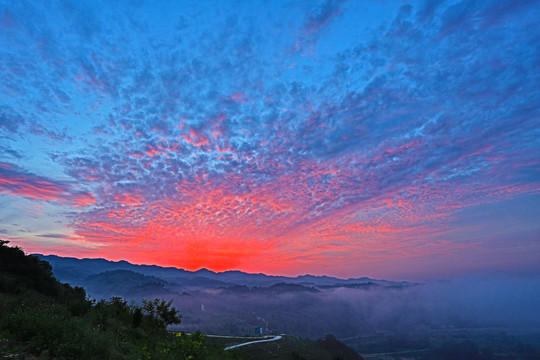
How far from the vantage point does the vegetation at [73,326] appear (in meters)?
12.5

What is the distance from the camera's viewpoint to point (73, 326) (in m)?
14.5

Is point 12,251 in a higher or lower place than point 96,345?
higher

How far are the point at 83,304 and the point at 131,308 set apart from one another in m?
5.98

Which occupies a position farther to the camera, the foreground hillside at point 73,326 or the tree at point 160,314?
the tree at point 160,314

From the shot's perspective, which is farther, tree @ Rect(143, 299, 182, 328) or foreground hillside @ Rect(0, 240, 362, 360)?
tree @ Rect(143, 299, 182, 328)

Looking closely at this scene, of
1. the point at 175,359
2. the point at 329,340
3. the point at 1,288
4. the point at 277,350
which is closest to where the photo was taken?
the point at 175,359

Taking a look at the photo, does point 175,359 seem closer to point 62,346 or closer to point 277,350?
point 62,346

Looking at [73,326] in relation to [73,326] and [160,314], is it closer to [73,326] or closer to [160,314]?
[73,326]

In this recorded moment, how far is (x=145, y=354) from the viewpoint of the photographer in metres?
16.1

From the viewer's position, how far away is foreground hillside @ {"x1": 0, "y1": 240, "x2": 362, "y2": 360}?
40.9 ft

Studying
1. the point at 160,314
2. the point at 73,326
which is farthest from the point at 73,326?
the point at 160,314

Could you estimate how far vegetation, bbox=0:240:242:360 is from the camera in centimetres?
1246

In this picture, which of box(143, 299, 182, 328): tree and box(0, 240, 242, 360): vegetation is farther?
box(143, 299, 182, 328): tree

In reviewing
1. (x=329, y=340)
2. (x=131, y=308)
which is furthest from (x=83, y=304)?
(x=329, y=340)
